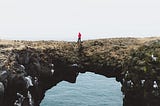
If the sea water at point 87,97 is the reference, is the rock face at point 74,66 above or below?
above

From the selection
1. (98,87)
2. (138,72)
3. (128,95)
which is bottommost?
(98,87)

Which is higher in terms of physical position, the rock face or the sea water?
the rock face

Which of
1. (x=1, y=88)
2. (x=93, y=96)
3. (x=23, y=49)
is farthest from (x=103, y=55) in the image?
(x=93, y=96)

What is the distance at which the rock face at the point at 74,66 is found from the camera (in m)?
58.8

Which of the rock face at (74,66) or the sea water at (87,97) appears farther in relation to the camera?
the sea water at (87,97)

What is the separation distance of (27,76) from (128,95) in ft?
55.1

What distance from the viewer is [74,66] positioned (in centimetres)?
6938

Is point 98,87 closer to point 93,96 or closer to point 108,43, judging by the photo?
point 93,96

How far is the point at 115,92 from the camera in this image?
158750 mm

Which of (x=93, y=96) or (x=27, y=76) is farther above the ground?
(x=27, y=76)

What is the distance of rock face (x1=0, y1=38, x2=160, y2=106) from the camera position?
193 ft

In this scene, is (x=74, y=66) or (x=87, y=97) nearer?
(x=74, y=66)

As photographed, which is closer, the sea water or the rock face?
the rock face

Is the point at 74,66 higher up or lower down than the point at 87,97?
higher up
